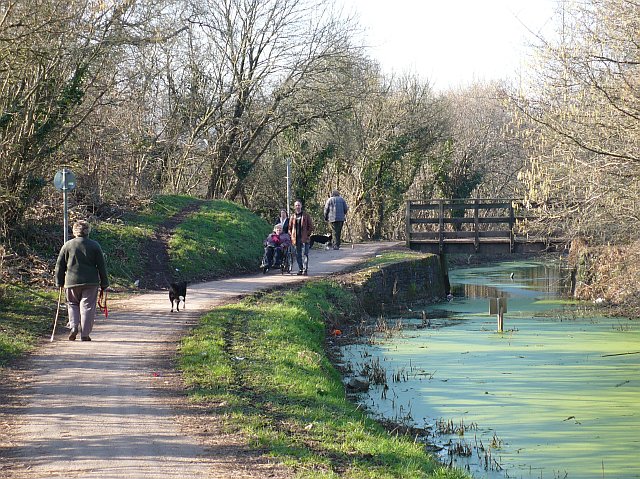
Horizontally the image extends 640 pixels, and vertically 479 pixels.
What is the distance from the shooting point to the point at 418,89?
44344 millimetres

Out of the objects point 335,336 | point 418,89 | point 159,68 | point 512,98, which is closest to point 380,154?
point 418,89

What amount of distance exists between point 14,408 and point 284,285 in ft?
39.7

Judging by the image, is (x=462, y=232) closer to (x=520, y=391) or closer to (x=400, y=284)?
(x=400, y=284)

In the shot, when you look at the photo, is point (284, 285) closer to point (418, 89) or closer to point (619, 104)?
point (619, 104)

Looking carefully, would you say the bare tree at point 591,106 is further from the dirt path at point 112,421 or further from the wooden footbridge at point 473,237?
the wooden footbridge at point 473,237

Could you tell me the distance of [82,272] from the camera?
12867 mm

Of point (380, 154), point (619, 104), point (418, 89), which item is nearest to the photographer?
point (619, 104)

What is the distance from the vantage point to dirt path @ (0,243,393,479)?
7.60m

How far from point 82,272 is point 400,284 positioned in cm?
1479

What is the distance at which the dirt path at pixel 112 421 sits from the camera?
24.9 ft

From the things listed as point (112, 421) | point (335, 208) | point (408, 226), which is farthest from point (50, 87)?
point (408, 226)

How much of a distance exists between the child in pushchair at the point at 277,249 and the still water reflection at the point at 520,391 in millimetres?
4080

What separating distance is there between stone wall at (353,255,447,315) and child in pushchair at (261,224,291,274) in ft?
6.72

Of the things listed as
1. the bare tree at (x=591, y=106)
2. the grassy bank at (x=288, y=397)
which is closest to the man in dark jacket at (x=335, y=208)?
the grassy bank at (x=288, y=397)
